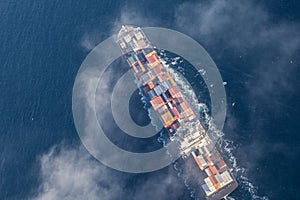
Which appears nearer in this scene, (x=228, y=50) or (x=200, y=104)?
(x=200, y=104)

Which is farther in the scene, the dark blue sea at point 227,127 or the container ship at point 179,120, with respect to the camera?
the dark blue sea at point 227,127

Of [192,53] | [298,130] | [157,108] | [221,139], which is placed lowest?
[298,130]

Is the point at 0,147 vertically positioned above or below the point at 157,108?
above

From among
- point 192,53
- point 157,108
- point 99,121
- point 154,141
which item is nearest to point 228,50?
point 192,53

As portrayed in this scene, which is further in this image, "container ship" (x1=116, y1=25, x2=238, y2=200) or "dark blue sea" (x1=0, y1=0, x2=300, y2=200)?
"dark blue sea" (x1=0, y1=0, x2=300, y2=200)

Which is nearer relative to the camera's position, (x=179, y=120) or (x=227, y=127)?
(x=227, y=127)

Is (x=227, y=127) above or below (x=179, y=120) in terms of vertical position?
below

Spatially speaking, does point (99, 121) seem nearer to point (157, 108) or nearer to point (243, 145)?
point (157, 108)

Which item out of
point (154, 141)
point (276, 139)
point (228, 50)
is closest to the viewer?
point (276, 139)
